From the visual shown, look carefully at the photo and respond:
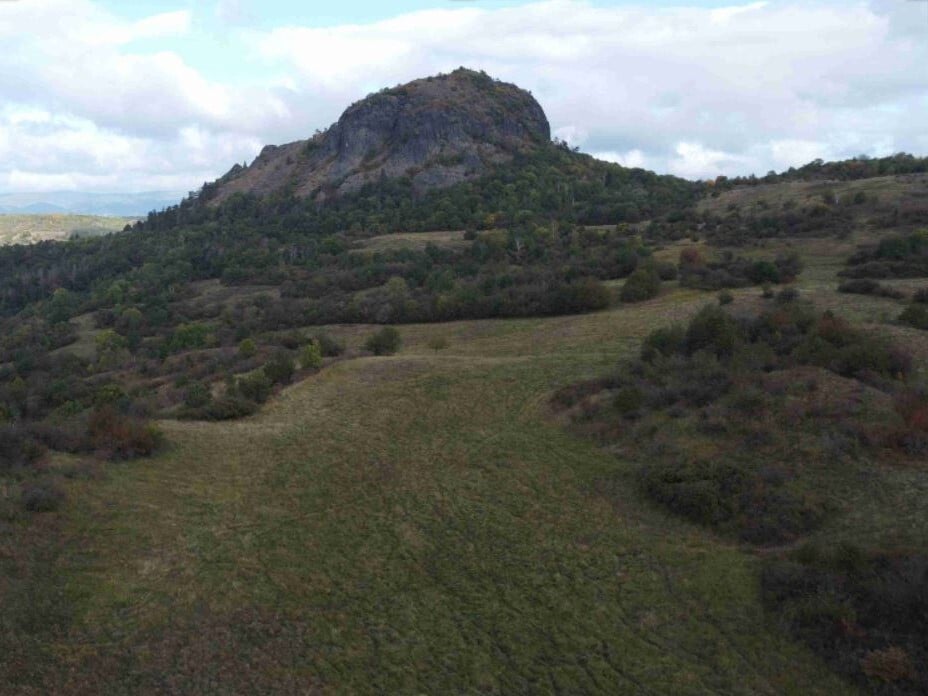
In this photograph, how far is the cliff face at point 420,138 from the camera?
11900 centimetres

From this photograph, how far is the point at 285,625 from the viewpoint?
14.2 metres

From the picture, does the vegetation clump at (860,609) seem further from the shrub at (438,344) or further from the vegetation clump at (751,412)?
the shrub at (438,344)

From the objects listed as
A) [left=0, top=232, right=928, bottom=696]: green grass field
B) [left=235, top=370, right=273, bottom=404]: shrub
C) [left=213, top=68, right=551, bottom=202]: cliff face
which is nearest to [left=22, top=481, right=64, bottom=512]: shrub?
[left=0, top=232, right=928, bottom=696]: green grass field

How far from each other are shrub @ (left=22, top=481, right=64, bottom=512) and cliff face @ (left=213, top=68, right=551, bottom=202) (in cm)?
9915

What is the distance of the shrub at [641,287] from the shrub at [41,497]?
3627 centimetres

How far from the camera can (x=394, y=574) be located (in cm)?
1630

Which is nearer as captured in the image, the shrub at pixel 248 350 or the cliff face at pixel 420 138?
the shrub at pixel 248 350

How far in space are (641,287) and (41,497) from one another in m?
37.6

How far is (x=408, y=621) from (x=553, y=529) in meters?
5.06

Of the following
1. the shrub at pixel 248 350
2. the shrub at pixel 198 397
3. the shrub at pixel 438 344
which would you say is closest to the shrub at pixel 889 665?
the shrub at pixel 198 397

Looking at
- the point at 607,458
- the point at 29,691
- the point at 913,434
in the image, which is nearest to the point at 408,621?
the point at 29,691

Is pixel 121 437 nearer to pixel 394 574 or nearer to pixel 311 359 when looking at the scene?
pixel 394 574

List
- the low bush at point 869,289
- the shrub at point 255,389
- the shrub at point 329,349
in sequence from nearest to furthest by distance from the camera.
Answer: the shrub at point 255,389, the low bush at point 869,289, the shrub at point 329,349

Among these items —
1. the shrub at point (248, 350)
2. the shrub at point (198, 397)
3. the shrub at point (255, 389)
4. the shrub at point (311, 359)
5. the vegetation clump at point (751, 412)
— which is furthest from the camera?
the shrub at point (248, 350)
